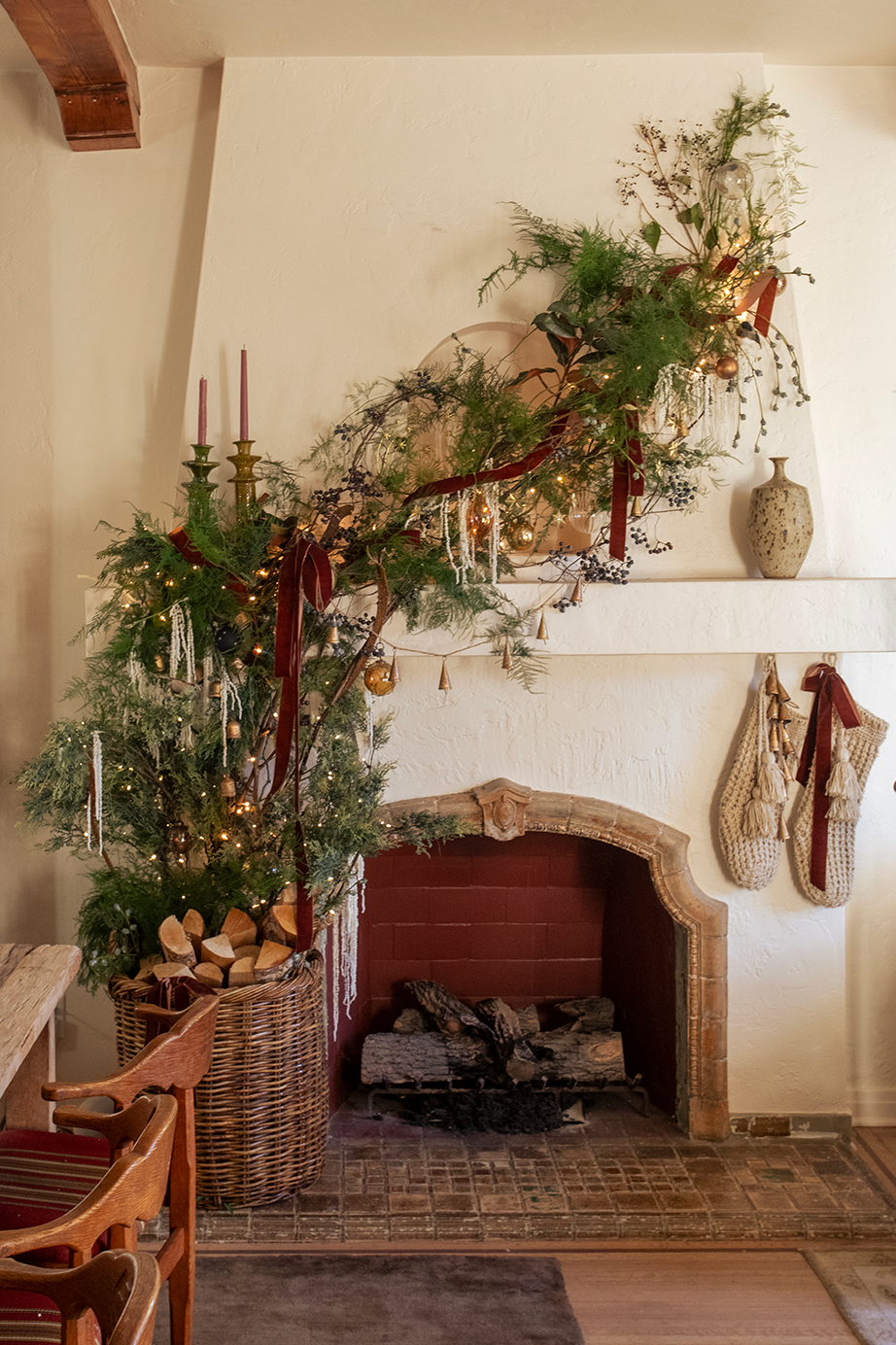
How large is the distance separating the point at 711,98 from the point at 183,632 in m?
1.97

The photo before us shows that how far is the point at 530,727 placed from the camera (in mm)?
3080

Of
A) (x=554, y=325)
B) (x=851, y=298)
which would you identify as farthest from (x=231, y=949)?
(x=851, y=298)

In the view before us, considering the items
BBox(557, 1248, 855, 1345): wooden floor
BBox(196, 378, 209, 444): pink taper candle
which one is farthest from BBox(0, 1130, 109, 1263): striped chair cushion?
BBox(196, 378, 209, 444): pink taper candle

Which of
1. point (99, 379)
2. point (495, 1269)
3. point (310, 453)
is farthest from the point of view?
point (99, 379)

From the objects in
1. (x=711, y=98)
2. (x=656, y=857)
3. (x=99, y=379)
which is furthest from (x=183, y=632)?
(x=711, y=98)

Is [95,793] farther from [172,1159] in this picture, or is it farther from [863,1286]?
[863,1286]

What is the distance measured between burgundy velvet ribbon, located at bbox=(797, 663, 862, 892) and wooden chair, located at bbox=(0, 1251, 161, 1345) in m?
2.33

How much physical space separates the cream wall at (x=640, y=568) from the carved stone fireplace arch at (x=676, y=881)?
5 centimetres

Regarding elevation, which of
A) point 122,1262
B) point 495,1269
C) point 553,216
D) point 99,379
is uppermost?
point 553,216

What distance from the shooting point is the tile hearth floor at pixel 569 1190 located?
2623mm

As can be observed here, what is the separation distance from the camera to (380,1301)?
236 centimetres

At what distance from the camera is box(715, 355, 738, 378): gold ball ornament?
2.76 meters

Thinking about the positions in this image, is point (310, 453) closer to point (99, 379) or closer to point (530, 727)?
point (99, 379)

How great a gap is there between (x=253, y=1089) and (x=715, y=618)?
5.37ft
